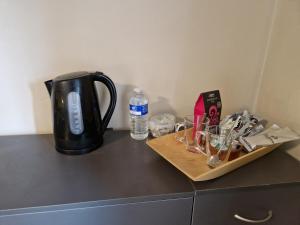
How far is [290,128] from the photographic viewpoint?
3.59ft

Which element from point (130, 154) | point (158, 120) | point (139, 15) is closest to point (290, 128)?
point (158, 120)

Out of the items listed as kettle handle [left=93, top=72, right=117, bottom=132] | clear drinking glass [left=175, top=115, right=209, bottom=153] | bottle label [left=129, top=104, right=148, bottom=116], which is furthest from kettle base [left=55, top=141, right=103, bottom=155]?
clear drinking glass [left=175, top=115, right=209, bottom=153]

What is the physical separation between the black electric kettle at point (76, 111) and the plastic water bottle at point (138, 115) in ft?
0.35

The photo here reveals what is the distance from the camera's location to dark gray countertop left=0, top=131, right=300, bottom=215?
784 mm

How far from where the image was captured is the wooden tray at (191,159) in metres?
0.87

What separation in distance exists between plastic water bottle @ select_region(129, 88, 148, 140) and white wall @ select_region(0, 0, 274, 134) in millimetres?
57

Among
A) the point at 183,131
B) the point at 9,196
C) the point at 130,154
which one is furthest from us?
the point at 183,131

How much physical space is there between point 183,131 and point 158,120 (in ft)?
0.37

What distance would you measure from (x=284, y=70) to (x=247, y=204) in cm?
56

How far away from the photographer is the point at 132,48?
111cm

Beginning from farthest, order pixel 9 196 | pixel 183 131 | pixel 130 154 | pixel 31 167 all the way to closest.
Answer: pixel 183 131
pixel 130 154
pixel 31 167
pixel 9 196

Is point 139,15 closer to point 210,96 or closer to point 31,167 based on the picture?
point 210,96

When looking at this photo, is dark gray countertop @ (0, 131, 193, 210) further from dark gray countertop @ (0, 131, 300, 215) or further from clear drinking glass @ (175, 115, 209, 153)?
clear drinking glass @ (175, 115, 209, 153)

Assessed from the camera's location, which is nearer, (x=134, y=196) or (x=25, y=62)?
(x=134, y=196)
